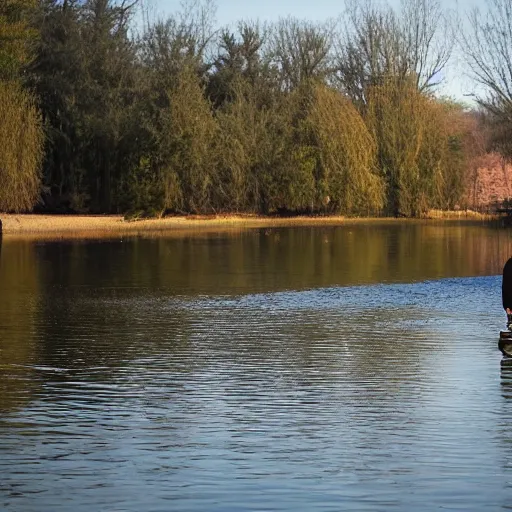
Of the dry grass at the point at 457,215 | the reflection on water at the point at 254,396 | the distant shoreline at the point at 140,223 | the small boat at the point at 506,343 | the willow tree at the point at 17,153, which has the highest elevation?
the willow tree at the point at 17,153

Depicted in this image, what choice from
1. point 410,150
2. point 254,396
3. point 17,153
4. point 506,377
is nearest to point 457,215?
point 410,150

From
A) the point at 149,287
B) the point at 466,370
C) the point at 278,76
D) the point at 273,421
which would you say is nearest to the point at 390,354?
the point at 466,370

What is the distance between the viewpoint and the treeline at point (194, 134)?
2210 inches

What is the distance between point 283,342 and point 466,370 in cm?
314

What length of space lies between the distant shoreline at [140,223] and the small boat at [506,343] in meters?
32.5

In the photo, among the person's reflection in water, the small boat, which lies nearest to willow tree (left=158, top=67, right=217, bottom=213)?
the small boat

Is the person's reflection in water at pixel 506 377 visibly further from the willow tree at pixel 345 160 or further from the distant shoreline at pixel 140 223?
the willow tree at pixel 345 160

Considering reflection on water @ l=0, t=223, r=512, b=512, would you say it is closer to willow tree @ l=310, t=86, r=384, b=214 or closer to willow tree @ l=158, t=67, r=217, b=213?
willow tree @ l=158, t=67, r=217, b=213

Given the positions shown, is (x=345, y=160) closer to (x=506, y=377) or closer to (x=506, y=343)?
(x=506, y=343)

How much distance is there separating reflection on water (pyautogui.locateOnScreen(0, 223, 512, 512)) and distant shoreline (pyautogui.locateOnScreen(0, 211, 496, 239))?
23.2 metres

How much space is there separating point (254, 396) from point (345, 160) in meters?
49.2

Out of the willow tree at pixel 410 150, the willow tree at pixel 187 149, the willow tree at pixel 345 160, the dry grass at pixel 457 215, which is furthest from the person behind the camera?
the dry grass at pixel 457 215

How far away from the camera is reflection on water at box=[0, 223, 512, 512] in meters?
7.17

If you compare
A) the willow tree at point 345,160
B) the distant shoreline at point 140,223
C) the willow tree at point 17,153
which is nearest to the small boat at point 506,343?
the distant shoreline at point 140,223
